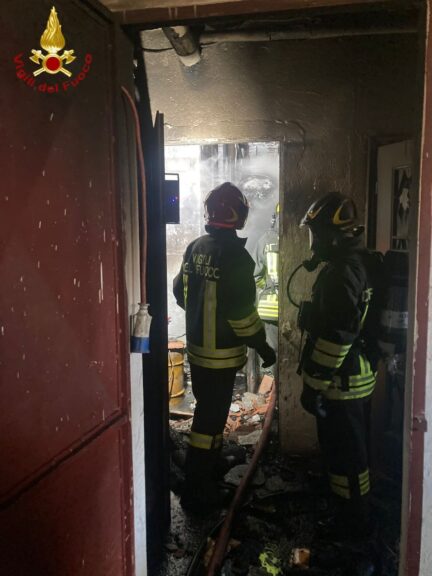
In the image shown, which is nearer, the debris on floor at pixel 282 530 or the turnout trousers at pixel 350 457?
the debris on floor at pixel 282 530

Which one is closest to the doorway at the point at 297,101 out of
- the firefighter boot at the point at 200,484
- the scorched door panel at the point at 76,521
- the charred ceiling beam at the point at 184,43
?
the charred ceiling beam at the point at 184,43

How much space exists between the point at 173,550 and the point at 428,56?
329 cm

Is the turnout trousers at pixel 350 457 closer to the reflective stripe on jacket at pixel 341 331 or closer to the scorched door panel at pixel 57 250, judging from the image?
the reflective stripe on jacket at pixel 341 331

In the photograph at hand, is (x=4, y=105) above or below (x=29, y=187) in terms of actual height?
above

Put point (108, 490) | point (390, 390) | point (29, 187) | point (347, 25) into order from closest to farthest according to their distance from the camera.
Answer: point (29, 187), point (108, 490), point (347, 25), point (390, 390)

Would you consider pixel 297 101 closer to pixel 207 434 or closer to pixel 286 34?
pixel 286 34

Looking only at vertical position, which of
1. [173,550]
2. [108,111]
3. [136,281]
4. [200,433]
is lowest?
[173,550]

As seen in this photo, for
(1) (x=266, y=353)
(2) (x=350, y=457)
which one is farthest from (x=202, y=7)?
(2) (x=350, y=457)

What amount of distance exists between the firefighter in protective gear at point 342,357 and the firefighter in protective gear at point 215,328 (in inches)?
23.5

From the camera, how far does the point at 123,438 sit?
1983mm

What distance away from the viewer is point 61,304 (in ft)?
5.13

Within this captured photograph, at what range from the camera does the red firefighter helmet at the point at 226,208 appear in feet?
12.4

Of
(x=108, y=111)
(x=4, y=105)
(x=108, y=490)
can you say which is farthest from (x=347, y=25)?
(x=108, y=490)

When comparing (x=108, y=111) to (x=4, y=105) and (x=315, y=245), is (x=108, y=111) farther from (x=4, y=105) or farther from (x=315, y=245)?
(x=315, y=245)
